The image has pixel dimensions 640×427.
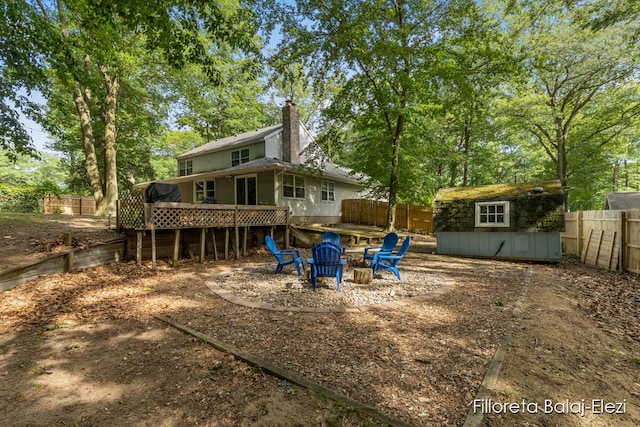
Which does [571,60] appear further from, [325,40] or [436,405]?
[436,405]

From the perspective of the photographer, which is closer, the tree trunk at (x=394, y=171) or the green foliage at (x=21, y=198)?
the tree trunk at (x=394, y=171)

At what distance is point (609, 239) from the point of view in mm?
8453

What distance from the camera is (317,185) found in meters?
17.0

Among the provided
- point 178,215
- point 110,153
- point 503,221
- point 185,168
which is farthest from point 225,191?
point 503,221

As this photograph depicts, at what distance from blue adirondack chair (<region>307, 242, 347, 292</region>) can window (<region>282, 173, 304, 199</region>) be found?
31.5ft

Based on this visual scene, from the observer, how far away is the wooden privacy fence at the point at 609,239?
758cm

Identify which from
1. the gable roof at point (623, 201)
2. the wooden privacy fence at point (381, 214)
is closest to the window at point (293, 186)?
the wooden privacy fence at point (381, 214)

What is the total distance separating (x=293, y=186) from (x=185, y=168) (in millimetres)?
9908

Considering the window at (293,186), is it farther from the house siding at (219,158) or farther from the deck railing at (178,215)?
the deck railing at (178,215)

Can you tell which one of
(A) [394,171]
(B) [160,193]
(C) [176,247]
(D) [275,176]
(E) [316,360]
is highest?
(A) [394,171]

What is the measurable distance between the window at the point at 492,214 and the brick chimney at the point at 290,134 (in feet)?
33.3

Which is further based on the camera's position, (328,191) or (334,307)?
(328,191)

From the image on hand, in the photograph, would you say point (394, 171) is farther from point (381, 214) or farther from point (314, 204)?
point (314, 204)

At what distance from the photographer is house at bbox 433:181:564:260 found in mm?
9305
